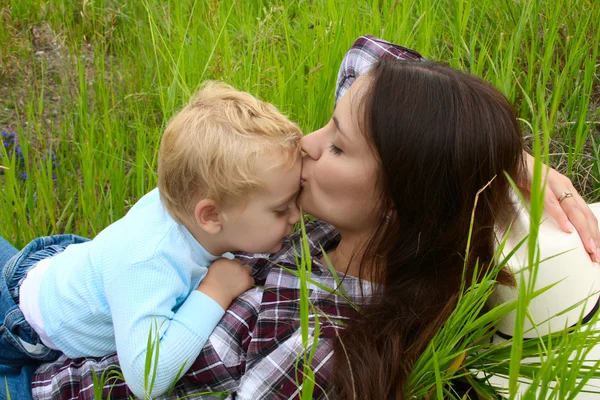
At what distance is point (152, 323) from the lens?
5.03 feet

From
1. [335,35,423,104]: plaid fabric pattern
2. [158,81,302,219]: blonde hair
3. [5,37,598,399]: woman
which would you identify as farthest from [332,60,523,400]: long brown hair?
[335,35,423,104]: plaid fabric pattern

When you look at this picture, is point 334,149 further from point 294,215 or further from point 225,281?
point 225,281

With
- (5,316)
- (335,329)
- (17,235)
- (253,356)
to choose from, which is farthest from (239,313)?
(17,235)

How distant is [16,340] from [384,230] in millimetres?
1007

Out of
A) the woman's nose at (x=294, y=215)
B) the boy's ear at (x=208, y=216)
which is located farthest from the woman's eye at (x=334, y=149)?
the boy's ear at (x=208, y=216)

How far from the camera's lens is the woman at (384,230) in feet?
4.93

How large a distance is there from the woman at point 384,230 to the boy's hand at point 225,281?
4cm

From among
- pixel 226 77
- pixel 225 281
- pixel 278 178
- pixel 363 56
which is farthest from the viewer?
pixel 226 77

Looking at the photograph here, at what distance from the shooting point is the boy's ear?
163cm

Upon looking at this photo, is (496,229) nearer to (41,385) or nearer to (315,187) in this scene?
(315,187)

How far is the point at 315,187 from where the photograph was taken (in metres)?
1.67

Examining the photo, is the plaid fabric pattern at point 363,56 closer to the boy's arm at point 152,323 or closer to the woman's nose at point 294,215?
the woman's nose at point 294,215

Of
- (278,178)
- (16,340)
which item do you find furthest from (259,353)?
(16,340)

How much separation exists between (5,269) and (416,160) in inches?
46.4
